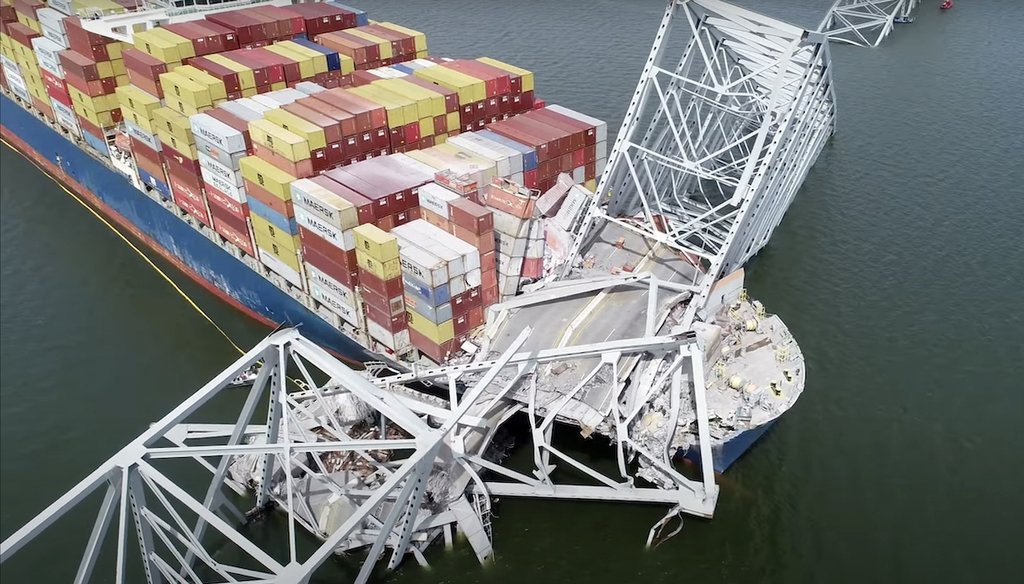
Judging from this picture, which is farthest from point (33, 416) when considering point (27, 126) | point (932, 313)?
point (932, 313)

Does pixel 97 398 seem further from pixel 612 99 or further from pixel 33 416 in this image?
pixel 612 99

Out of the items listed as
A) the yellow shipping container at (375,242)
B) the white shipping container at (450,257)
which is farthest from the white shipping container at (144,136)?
the white shipping container at (450,257)

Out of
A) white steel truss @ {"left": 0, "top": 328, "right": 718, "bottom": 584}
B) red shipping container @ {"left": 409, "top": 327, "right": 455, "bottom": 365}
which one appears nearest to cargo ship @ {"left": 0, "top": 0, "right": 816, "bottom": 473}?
red shipping container @ {"left": 409, "top": 327, "right": 455, "bottom": 365}

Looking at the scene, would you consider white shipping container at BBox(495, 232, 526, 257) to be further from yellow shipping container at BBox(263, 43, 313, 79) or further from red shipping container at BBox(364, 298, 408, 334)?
yellow shipping container at BBox(263, 43, 313, 79)

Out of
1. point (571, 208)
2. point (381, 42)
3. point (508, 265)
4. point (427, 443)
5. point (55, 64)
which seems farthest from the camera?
point (55, 64)

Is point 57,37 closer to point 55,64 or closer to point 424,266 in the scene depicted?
point 55,64

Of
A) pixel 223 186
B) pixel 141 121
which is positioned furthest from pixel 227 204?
pixel 141 121

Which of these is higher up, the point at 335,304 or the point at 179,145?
the point at 179,145
